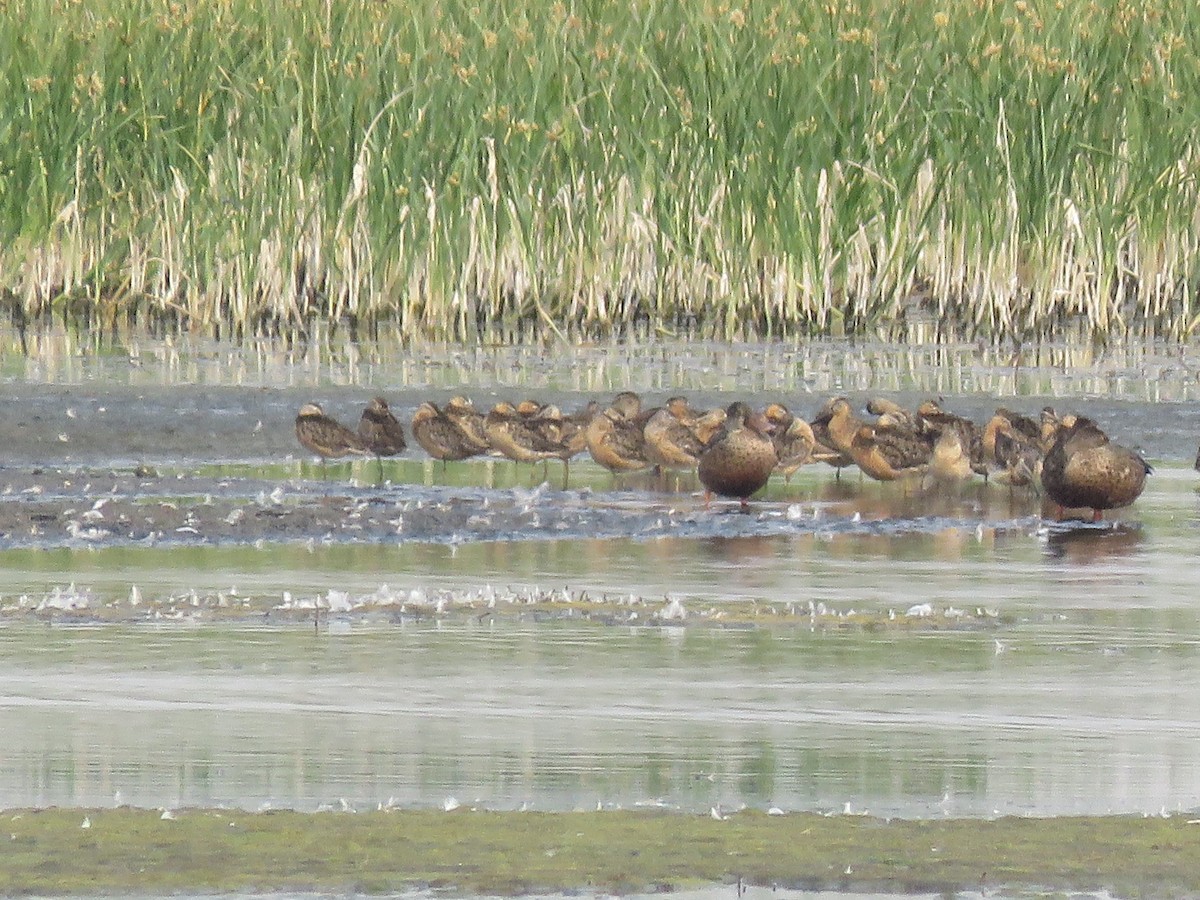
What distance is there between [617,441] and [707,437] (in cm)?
42

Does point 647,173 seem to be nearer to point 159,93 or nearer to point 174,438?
point 159,93

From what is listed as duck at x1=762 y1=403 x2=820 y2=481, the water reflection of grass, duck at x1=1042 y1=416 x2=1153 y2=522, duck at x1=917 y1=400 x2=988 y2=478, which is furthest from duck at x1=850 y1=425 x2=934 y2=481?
the water reflection of grass

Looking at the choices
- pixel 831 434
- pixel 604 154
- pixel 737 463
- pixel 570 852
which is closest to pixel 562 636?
pixel 570 852

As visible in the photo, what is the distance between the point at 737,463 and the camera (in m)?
11.7

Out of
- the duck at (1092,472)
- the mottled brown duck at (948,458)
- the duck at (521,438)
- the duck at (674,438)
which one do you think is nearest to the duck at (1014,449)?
the mottled brown duck at (948,458)

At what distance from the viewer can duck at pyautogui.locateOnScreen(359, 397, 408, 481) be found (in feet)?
43.6

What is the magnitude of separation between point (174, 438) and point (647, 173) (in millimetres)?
4870

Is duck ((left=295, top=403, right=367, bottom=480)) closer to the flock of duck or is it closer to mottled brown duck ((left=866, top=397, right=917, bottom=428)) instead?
the flock of duck

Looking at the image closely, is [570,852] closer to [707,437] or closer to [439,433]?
[707,437]

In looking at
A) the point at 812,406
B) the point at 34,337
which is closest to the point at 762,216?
the point at 812,406

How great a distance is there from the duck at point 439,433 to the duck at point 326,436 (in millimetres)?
281

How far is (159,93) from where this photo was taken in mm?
18141

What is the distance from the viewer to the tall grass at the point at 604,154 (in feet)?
58.7

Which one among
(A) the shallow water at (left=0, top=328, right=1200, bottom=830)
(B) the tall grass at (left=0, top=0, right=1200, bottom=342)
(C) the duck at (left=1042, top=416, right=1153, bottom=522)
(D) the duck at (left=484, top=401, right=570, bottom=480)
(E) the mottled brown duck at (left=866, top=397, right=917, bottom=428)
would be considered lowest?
(A) the shallow water at (left=0, top=328, right=1200, bottom=830)
